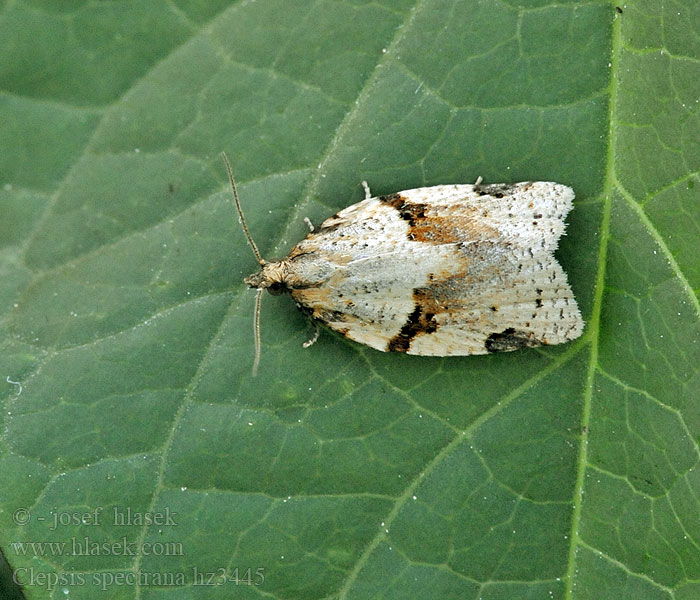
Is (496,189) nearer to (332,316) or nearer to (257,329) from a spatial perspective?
(332,316)

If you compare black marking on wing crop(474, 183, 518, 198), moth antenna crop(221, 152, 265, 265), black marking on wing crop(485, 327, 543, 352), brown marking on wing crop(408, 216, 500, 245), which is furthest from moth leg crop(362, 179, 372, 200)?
black marking on wing crop(485, 327, 543, 352)

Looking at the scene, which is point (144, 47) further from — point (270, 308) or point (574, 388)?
point (574, 388)

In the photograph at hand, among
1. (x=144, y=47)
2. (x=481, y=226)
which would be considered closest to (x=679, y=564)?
(x=481, y=226)

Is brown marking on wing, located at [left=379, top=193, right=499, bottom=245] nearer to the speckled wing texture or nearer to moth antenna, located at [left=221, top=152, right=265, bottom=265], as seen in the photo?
the speckled wing texture

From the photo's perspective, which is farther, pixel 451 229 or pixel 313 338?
pixel 313 338

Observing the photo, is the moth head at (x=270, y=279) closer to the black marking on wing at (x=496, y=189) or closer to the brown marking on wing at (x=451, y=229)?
the brown marking on wing at (x=451, y=229)

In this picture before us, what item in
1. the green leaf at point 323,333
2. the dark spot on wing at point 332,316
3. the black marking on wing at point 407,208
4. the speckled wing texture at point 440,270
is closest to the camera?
the green leaf at point 323,333

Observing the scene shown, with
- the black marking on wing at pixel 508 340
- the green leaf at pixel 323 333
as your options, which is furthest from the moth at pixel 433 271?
the green leaf at pixel 323 333

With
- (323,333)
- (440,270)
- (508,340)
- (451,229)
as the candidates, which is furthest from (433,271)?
(323,333)
